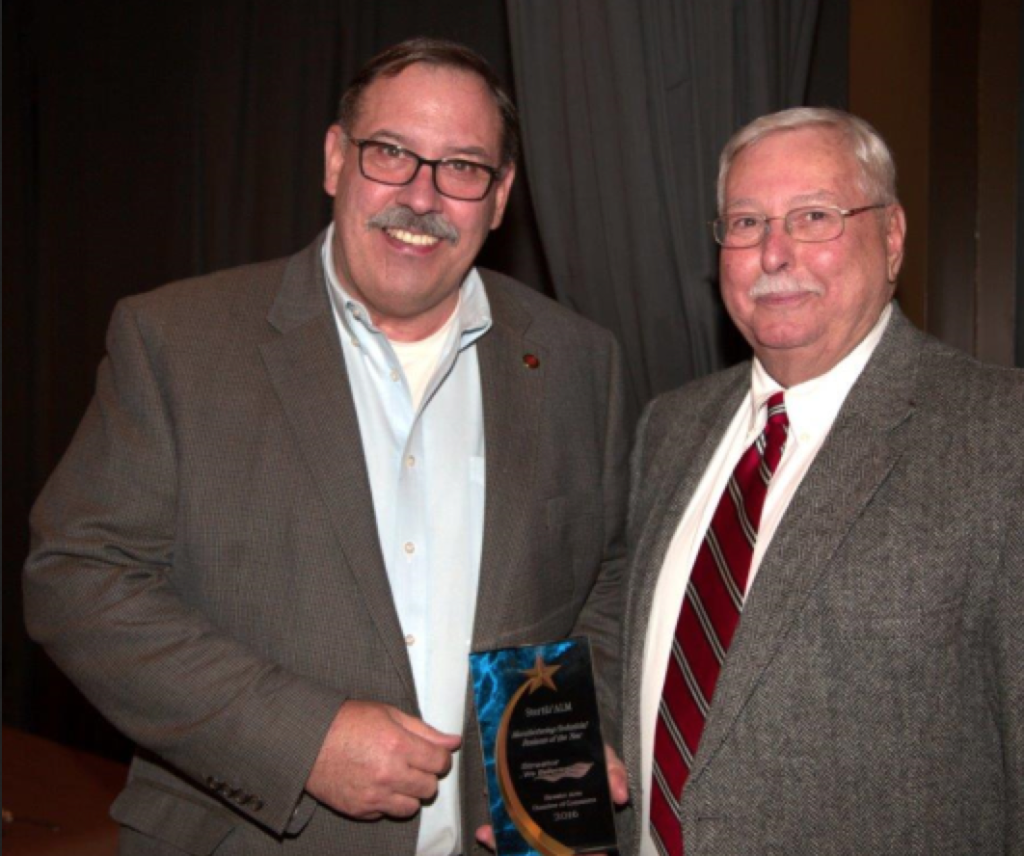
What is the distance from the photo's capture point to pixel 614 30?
287 centimetres

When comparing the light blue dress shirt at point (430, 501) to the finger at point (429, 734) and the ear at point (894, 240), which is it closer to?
the finger at point (429, 734)

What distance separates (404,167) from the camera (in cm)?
230

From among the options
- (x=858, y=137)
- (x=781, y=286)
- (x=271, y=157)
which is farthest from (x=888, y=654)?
(x=271, y=157)

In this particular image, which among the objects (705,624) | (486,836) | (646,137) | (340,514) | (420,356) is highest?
(646,137)

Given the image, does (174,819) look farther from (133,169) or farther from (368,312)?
(133,169)

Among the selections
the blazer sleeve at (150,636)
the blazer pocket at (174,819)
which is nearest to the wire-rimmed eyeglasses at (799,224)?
the blazer sleeve at (150,636)

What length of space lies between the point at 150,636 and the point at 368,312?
79 centimetres

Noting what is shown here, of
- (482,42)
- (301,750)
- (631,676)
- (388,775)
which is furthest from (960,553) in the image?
(482,42)

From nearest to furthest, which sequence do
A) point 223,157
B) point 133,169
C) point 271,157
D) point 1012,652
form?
point 1012,652 → point 271,157 → point 223,157 → point 133,169

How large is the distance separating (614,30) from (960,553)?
1.66 m

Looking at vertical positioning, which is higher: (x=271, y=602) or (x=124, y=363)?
(x=124, y=363)

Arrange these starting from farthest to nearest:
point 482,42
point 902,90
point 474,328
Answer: point 482,42 < point 902,90 < point 474,328

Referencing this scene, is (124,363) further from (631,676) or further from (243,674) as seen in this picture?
(631,676)

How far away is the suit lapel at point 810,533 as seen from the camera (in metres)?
1.93
